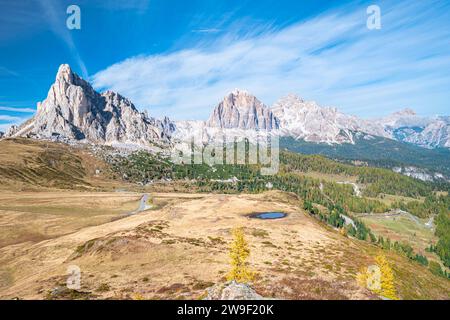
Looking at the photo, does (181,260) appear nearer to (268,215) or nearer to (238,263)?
(238,263)

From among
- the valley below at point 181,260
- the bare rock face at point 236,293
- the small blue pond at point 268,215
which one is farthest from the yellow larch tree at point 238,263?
the small blue pond at point 268,215

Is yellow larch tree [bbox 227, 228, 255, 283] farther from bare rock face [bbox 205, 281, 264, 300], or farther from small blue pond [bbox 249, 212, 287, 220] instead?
small blue pond [bbox 249, 212, 287, 220]

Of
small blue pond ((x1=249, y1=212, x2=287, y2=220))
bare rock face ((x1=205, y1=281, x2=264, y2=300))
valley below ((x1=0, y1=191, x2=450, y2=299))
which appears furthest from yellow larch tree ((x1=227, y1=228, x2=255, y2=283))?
small blue pond ((x1=249, y1=212, x2=287, y2=220))

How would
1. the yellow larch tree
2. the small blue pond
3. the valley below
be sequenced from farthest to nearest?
the small blue pond < the valley below < the yellow larch tree

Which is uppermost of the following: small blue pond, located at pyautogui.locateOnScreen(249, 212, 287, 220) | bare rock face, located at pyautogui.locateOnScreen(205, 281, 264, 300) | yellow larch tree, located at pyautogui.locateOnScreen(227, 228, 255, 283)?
bare rock face, located at pyautogui.locateOnScreen(205, 281, 264, 300)

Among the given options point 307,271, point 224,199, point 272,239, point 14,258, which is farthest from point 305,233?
point 14,258

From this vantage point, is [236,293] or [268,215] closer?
[236,293]

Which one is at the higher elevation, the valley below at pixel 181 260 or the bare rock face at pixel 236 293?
the bare rock face at pixel 236 293

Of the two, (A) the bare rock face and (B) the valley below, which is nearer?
(A) the bare rock face

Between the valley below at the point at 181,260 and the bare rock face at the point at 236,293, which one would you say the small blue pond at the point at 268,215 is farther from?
the bare rock face at the point at 236,293

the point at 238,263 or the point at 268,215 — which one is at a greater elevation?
the point at 238,263

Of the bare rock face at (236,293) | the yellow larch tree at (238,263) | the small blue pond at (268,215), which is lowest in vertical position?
the small blue pond at (268,215)

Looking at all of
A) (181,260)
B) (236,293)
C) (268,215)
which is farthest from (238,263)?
(268,215)
